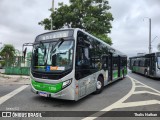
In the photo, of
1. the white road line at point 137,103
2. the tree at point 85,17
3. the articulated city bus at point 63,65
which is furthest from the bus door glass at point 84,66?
the tree at point 85,17

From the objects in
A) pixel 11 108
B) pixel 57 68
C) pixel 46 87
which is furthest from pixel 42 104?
pixel 57 68

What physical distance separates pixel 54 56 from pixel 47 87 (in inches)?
49.9

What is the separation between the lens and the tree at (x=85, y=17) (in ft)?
62.7

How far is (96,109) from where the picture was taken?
5.84m

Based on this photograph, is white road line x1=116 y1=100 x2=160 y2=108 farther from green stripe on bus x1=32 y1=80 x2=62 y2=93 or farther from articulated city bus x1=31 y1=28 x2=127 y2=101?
green stripe on bus x1=32 y1=80 x2=62 y2=93

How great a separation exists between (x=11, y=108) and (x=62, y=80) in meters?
2.14

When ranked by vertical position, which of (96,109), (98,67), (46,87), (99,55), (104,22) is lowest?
(96,109)

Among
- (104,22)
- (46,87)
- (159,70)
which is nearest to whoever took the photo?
(46,87)

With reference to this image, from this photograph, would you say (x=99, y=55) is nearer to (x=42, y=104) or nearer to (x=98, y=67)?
(x=98, y=67)

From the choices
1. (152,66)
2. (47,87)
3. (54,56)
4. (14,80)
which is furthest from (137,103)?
(14,80)

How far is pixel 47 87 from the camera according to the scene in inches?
248

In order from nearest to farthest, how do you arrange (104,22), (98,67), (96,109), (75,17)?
(96,109)
(98,67)
(75,17)
(104,22)

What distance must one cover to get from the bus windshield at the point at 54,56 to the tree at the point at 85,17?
12.8 m

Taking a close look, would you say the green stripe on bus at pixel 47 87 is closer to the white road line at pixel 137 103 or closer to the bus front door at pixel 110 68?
the white road line at pixel 137 103
